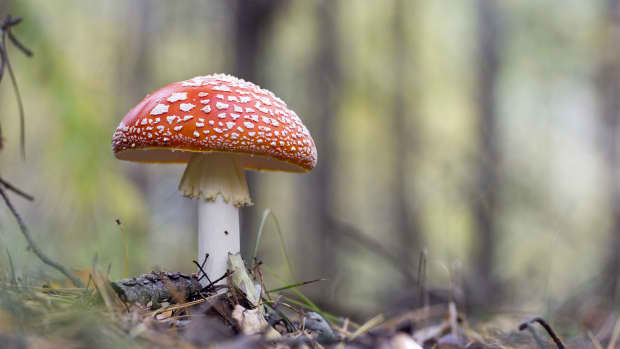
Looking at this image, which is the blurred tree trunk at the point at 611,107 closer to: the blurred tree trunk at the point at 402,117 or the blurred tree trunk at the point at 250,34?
the blurred tree trunk at the point at 402,117

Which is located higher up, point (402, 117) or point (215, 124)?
point (215, 124)

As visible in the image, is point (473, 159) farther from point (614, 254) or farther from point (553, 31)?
point (553, 31)

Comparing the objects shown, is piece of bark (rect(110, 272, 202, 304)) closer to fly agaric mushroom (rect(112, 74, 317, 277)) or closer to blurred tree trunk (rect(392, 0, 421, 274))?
fly agaric mushroom (rect(112, 74, 317, 277))

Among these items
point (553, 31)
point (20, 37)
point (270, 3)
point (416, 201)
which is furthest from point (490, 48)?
point (20, 37)

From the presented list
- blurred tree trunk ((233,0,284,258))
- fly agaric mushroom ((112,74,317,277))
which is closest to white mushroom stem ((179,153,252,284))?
fly agaric mushroom ((112,74,317,277))

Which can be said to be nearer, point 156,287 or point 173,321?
point 173,321

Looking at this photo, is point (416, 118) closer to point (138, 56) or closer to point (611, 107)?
point (611, 107)

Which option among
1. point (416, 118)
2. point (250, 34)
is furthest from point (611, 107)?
point (250, 34)
